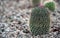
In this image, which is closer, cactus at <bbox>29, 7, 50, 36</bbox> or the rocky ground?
cactus at <bbox>29, 7, 50, 36</bbox>

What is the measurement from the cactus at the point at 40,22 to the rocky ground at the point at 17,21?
0.16 metres

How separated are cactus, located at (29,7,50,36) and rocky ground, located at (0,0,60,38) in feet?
0.54

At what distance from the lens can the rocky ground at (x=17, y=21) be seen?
5.33 metres

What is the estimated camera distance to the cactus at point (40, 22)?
5031mm

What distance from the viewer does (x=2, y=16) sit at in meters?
7.20

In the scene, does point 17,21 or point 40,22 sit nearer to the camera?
point 40,22

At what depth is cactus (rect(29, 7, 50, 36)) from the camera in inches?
198

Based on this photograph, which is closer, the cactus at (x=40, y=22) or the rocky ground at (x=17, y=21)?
the cactus at (x=40, y=22)

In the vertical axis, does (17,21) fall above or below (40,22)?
below

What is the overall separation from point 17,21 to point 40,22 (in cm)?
168

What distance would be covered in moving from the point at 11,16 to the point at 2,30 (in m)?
1.52

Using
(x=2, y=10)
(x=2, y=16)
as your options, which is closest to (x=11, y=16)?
(x=2, y=16)

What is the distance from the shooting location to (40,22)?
5.03 m

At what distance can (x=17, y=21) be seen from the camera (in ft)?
21.5
